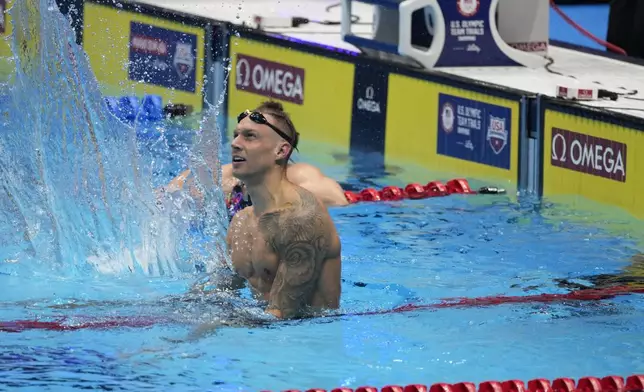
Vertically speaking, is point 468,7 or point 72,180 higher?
point 468,7

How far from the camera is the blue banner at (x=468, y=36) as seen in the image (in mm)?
9789

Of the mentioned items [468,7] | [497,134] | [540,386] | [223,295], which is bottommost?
[540,386]

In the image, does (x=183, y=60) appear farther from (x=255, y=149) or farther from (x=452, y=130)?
(x=255, y=149)

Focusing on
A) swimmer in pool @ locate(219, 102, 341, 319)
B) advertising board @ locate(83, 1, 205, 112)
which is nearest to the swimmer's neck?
swimmer in pool @ locate(219, 102, 341, 319)

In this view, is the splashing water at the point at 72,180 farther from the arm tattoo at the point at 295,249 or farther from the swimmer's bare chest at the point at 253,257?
the arm tattoo at the point at 295,249

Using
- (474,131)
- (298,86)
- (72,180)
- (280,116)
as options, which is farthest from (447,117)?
(280,116)

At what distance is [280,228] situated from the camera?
18.2 ft

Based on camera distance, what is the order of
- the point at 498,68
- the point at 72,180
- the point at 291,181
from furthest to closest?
1. the point at 498,68
2. the point at 72,180
3. the point at 291,181

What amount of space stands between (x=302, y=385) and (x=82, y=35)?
7.15 m

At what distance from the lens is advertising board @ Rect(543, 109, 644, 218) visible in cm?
809

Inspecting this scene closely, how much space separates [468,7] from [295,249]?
4751mm

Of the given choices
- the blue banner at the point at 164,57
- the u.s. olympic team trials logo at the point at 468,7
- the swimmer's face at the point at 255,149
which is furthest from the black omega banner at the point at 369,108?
the swimmer's face at the point at 255,149

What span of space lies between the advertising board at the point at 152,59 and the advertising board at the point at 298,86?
38cm

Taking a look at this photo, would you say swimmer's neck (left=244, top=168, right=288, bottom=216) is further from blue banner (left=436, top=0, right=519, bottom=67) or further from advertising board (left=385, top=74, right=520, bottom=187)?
blue banner (left=436, top=0, right=519, bottom=67)
